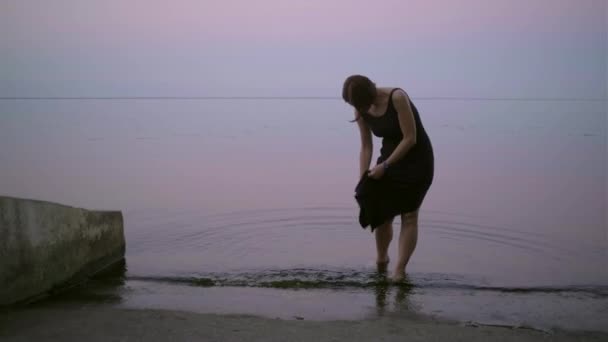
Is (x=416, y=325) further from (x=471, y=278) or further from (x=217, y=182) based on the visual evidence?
(x=217, y=182)

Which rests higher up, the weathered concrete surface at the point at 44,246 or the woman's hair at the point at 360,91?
the woman's hair at the point at 360,91

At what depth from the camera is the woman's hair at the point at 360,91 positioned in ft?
15.2

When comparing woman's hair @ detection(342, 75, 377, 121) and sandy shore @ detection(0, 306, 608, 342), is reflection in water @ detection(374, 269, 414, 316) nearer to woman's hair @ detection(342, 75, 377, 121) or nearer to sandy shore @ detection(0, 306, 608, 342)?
sandy shore @ detection(0, 306, 608, 342)

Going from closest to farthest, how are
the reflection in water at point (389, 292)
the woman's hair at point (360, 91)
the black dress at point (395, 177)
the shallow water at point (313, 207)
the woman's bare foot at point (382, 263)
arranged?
the reflection in water at point (389, 292)
the woman's hair at point (360, 91)
the black dress at point (395, 177)
the shallow water at point (313, 207)
the woman's bare foot at point (382, 263)

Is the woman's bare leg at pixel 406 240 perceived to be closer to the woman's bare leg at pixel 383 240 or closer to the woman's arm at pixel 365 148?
the woman's bare leg at pixel 383 240

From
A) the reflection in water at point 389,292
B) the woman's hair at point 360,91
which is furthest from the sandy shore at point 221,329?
the woman's hair at point 360,91

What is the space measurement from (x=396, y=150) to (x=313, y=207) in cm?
352

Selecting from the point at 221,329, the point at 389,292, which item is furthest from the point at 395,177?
the point at 221,329

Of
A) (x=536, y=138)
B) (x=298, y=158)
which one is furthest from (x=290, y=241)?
(x=536, y=138)

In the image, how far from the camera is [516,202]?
8.62m

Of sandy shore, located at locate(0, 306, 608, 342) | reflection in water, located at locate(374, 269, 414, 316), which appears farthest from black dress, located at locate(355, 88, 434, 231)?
sandy shore, located at locate(0, 306, 608, 342)

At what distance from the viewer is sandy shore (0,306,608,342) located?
3381 mm

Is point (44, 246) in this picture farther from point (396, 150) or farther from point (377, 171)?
point (396, 150)

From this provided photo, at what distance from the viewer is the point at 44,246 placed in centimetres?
434
